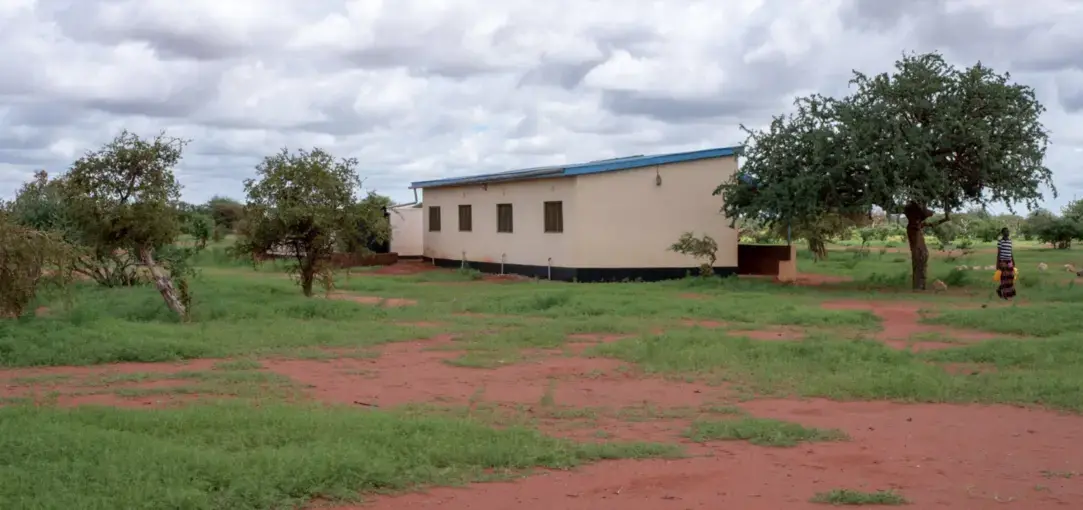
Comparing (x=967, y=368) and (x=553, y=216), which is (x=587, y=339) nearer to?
(x=967, y=368)

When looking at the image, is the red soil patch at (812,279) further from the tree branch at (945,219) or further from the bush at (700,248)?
the tree branch at (945,219)

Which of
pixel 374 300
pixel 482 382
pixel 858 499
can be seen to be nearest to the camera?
pixel 858 499

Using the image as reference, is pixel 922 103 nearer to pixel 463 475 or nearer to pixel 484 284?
pixel 484 284

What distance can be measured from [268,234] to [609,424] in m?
12.3

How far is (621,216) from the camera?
27562mm

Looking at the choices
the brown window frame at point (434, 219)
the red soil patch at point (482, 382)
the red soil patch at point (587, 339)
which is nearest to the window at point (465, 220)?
the brown window frame at point (434, 219)

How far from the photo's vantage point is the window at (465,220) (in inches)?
1330

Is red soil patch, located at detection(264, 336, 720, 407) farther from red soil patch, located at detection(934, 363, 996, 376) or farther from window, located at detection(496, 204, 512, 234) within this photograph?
window, located at detection(496, 204, 512, 234)

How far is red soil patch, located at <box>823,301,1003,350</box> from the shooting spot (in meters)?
14.6

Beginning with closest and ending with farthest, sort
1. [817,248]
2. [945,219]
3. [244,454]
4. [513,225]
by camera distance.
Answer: [244,454]
[945,219]
[513,225]
[817,248]

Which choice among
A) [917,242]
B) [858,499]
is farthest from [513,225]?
[858,499]

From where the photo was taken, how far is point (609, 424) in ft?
30.7

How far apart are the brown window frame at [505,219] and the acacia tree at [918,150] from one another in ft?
28.2

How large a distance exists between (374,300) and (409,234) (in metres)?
18.4
